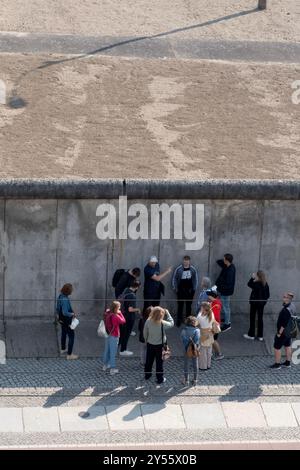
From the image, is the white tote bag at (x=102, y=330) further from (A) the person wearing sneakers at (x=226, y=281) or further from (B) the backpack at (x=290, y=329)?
(B) the backpack at (x=290, y=329)

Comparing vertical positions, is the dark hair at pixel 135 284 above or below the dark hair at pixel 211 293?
above

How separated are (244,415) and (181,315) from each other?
320 cm

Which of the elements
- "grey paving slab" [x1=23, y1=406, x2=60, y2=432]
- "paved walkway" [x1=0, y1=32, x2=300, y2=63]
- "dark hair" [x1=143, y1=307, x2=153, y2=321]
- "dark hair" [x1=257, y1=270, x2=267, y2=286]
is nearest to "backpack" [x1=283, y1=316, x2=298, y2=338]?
"dark hair" [x1=257, y1=270, x2=267, y2=286]

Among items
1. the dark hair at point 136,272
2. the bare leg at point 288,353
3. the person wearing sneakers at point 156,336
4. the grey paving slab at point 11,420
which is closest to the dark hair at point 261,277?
the bare leg at point 288,353

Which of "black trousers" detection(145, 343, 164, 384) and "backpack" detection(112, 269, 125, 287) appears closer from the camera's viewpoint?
"black trousers" detection(145, 343, 164, 384)

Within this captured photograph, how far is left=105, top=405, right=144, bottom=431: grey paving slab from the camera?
90.1ft

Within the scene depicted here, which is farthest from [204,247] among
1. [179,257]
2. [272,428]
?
[272,428]

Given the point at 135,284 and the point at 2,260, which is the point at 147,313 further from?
the point at 2,260

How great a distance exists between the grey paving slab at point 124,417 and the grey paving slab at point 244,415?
144 centimetres

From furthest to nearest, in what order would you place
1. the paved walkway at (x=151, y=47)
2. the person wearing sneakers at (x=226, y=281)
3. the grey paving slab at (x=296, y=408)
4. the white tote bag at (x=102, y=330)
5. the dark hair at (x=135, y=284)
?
the paved walkway at (x=151, y=47)
the person wearing sneakers at (x=226, y=281)
the dark hair at (x=135, y=284)
the white tote bag at (x=102, y=330)
the grey paving slab at (x=296, y=408)

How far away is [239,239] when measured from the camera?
3081 centimetres

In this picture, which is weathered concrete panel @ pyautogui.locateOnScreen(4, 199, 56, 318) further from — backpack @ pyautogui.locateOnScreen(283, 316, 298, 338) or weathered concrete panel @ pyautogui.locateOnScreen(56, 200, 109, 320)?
backpack @ pyautogui.locateOnScreen(283, 316, 298, 338)

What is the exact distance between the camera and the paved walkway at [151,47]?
3759cm

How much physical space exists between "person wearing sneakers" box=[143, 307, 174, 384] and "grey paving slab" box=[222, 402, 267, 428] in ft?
4.24
